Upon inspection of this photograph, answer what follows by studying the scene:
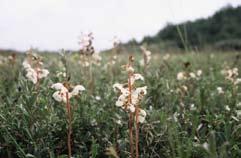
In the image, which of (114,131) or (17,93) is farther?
(17,93)

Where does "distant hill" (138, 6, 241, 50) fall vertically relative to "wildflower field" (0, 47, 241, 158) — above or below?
above

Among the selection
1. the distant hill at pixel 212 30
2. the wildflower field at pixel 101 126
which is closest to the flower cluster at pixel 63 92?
the wildflower field at pixel 101 126

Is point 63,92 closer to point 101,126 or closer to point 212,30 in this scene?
point 101,126

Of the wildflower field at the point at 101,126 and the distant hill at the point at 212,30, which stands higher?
the distant hill at the point at 212,30

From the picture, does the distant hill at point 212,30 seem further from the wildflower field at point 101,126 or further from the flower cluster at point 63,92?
the flower cluster at point 63,92

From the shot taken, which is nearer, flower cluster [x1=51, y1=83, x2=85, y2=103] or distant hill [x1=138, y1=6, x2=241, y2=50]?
flower cluster [x1=51, y1=83, x2=85, y2=103]

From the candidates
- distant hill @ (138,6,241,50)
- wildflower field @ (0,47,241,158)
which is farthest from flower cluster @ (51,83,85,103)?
distant hill @ (138,6,241,50)

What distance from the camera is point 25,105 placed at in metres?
3.07

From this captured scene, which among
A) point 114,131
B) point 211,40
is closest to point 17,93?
point 114,131

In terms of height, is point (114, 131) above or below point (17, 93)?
below

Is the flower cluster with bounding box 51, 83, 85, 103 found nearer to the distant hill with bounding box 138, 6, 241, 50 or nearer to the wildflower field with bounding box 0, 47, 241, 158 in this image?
the wildflower field with bounding box 0, 47, 241, 158

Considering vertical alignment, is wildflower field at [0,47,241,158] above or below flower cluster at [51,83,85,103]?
below

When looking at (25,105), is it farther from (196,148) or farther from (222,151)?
(222,151)

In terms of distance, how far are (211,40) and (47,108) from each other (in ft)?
78.4
